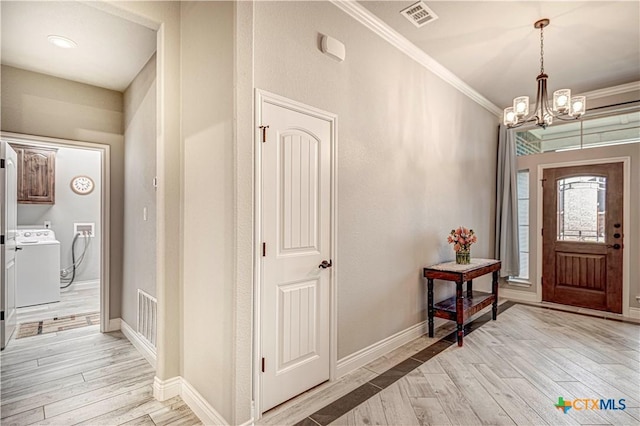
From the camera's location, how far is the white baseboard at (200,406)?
6.45ft

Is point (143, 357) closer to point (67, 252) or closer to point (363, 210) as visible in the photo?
point (363, 210)

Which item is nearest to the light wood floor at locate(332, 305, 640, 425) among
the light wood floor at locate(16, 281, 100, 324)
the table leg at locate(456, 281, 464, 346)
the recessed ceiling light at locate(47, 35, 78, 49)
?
the table leg at locate(456, 281, 464, 346)

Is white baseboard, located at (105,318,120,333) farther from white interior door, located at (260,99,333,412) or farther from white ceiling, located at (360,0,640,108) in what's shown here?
white ceiling, located at (360,0,640,108)

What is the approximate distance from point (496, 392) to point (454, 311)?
0.96 m

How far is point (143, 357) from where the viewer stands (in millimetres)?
3016

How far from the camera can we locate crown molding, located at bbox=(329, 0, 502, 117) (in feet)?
8.74

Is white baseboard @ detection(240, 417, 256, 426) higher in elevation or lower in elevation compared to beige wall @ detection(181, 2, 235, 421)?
lower

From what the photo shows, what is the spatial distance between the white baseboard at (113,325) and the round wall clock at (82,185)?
12.6ft

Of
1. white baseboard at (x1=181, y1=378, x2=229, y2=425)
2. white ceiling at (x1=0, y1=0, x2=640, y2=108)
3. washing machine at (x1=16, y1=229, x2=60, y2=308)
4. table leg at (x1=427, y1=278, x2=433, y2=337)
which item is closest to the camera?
white baseboard at (x1=181, y1=378, x2=229, y2=425)

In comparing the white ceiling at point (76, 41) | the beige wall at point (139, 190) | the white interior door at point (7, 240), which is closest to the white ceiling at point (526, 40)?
the white ceiling at point (76, 41)

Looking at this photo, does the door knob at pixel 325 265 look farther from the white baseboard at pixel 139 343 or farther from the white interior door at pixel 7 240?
the white interior door at pixel 7 240

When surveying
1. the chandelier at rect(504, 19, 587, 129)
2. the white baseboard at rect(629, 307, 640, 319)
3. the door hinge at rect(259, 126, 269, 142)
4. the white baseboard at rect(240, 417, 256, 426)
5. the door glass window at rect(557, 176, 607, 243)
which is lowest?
the white baseboard at rect(629, 307, 640, 319)

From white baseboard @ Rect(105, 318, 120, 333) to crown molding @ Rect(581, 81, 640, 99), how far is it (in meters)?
6.92

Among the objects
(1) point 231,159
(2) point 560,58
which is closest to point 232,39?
(1) point 231,159
